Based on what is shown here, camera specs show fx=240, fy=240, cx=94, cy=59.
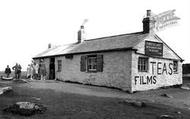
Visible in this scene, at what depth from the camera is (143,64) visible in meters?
20.1

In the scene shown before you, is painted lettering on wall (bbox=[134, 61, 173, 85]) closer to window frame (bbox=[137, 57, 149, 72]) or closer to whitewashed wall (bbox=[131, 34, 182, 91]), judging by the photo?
whitewashed wall (bbox=[131, 34, 182, 91])

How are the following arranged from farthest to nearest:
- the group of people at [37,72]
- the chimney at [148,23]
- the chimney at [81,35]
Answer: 1. the chimney at [81,35]
2. the group of people at [37,72]
3. the chimney at [148,23]

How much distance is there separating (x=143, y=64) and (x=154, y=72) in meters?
1.47

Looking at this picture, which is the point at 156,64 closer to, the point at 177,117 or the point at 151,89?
the point at 151,89

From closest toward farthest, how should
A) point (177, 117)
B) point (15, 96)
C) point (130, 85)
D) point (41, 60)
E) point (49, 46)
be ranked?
→ point (177, 117) < point (15, 96) < point (130, 85) < point (41, 60) < point (49, 46)

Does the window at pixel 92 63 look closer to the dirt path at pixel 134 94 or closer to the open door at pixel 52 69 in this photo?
the dirt path at pixel 134 94

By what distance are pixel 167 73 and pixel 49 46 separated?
20.2 meters

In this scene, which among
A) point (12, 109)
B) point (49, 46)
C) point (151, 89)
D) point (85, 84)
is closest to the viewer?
point (12, 109)

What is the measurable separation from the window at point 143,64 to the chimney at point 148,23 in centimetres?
264

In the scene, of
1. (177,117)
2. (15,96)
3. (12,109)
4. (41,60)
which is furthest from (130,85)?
(41,60)

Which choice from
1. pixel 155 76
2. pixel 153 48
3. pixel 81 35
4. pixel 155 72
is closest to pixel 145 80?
pixel 155 76

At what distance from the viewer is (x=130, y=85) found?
18359mm

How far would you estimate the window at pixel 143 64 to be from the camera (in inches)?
772

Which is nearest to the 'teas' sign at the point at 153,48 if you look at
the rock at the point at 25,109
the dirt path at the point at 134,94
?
the dirt path at the point at 134,94
